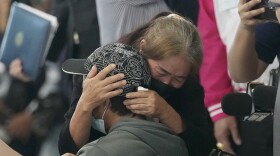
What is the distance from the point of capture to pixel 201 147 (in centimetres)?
195

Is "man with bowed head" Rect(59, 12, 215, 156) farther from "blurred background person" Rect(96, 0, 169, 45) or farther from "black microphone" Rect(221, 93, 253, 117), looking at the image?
"blurred background person" Rect(96, 0, 169, 45)

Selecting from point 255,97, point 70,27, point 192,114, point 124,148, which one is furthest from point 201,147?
point 70,27

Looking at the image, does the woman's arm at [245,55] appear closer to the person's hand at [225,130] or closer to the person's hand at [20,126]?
the person's hand at [225,130]

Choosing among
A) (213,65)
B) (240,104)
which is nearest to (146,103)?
(240,104)

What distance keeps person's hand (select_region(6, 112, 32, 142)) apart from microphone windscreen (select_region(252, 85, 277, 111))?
59.7 inches

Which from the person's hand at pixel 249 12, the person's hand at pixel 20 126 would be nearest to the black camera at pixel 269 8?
the person's hand at pixel 249 12

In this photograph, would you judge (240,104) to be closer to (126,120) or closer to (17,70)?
(126,120)

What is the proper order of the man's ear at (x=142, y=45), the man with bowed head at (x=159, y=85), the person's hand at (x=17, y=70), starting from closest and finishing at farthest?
the man with bowed head at (x=159, y=85) < the man's ear at (x=142, y=45) < the person's hand at (x=17, y=70)

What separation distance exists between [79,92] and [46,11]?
3.70ft

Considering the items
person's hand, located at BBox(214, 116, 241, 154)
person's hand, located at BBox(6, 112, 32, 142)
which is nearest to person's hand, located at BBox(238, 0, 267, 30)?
person's hand, located at BBox(214, 116, 241, 154)

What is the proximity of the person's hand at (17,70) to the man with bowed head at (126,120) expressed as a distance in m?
1.26

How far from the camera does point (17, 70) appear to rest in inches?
117

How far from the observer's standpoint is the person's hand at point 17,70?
2.95 meters

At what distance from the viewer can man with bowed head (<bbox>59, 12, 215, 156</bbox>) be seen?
167cm
